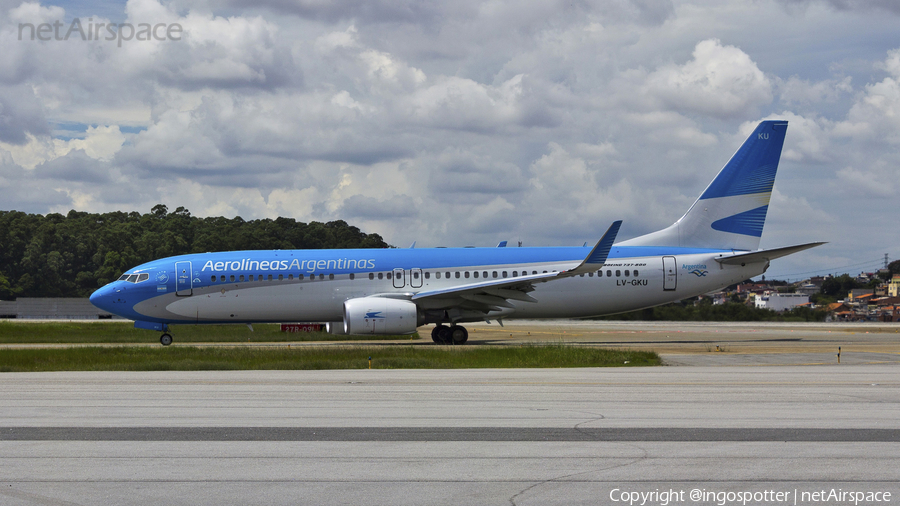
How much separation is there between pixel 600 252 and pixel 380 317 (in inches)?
319

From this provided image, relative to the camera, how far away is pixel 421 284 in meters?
30.6

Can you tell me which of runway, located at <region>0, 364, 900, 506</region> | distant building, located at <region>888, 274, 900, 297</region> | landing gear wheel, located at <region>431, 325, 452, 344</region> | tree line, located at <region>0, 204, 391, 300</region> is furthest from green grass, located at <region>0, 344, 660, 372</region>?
distant building, located at <region>888, 274, 900, 297</region>

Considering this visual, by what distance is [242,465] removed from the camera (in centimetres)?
848

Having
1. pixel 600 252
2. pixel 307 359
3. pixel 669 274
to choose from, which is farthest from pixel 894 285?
pixel 307 359

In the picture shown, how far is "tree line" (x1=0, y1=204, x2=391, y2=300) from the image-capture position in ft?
329

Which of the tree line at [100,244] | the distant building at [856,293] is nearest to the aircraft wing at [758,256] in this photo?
the tree line at [100,244]

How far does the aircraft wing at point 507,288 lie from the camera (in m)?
27.8

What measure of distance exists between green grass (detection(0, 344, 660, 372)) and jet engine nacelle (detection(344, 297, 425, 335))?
3.63 meters

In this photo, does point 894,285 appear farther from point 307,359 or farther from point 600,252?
point 307,359

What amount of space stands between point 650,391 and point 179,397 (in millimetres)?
8581

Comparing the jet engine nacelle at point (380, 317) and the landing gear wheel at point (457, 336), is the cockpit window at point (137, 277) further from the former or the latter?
the landing gear wheel at point (457, 336)

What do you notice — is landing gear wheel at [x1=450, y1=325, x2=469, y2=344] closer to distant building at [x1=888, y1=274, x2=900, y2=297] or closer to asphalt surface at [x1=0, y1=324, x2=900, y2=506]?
asphalt surface at [x1=0, y1=324, x2=900, y2=506]

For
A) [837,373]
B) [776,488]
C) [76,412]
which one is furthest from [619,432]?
[837,373]

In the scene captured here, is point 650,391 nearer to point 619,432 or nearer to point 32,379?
point 619,432
